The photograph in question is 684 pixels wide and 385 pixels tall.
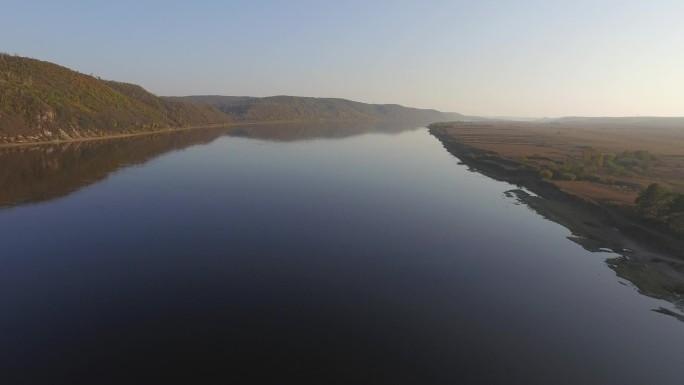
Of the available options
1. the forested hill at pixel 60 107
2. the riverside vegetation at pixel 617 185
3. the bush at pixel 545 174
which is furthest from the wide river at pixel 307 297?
the forested hill at pixel 60 107

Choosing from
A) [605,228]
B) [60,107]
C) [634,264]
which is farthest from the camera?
[60,107]

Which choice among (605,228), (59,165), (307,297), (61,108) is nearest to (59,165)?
(59,165)

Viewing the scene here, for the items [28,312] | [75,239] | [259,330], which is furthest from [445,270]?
[75,239]

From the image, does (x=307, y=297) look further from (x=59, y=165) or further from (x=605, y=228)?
(x=59, y=165)

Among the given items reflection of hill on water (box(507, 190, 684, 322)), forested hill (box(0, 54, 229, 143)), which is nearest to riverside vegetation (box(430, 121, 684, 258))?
reflection of hill on water (box(507, 190, 684, 322))

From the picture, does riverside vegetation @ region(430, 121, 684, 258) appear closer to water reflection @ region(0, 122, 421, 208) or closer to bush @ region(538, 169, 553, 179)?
bush @ region(538, 169, 553, 179)
